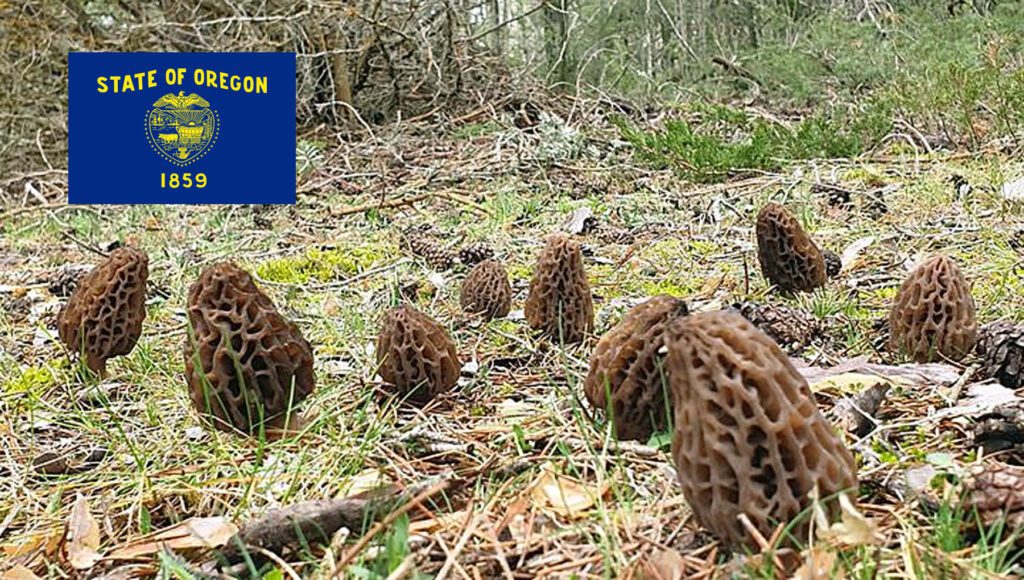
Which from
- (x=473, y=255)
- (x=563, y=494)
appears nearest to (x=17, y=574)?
(x=563, y=494)

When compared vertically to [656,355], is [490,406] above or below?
below

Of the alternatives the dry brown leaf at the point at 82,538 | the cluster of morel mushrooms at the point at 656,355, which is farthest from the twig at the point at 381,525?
the dry brown leaf at the point at 82,538

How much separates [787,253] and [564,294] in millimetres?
938

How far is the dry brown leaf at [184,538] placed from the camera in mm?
1938

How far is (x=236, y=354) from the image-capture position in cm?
→ 257

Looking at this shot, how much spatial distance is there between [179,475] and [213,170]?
5.38 m

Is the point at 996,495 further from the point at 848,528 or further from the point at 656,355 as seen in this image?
the point at 656,355

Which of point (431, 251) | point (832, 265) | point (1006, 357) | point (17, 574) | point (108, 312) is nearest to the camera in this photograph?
point (17, 574)

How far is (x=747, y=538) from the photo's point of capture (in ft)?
5.25

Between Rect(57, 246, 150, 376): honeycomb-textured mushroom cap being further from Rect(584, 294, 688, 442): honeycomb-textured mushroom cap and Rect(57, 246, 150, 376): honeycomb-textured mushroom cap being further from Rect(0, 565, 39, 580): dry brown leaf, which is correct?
Rect(584, 294, 688, 442): honeycomb-textured mushroom cap

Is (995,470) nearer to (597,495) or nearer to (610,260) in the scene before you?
(597,495)

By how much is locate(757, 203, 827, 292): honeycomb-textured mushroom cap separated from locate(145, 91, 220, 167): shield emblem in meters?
4.88

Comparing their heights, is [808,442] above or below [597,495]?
above

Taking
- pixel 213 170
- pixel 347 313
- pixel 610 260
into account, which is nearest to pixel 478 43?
pixel 213 170
